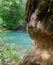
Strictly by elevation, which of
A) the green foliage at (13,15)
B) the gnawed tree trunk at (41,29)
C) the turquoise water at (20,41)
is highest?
the gnawed tree trunk at (41,29)

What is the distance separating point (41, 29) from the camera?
9.02 feet

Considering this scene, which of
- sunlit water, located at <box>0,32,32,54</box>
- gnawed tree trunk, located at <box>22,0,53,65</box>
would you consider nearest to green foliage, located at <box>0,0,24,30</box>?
sunlit water, located at <box>0,32,32,54</box>

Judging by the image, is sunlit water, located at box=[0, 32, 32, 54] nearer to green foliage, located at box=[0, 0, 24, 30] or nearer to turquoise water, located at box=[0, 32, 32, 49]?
turquoise water, located at box=[0, 32, 32, 49]

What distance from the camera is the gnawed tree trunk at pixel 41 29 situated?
272 cm

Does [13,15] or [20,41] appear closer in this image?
[20,41]

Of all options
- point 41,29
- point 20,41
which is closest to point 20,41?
point 20,41

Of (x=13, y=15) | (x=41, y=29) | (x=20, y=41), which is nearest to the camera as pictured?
(x=41, y=29)

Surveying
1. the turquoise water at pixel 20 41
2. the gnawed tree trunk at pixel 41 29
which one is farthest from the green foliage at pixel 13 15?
the gnawed tree trunk at pixel 41 29

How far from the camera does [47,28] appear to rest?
8.80 ft

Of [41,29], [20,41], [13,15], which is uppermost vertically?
[41,29]

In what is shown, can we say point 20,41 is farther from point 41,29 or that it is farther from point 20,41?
point 41,29

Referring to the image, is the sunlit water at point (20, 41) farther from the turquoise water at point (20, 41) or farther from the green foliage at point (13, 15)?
the green foliage at point (13, 15)

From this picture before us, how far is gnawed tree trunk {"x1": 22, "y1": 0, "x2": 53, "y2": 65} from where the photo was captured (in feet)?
8.94

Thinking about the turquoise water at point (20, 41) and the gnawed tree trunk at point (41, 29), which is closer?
the gnawed tree trunk at point (41, 29)
